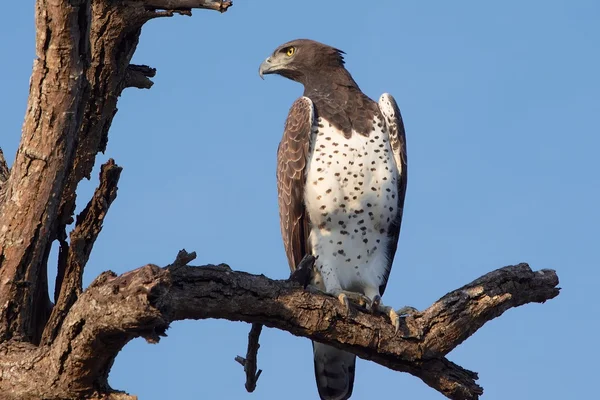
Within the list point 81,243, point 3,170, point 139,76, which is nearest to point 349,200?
point 139,76

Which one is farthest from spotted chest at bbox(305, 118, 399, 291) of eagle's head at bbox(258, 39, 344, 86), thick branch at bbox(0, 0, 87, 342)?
thick branch at bbox(0, 0, 87, 342)

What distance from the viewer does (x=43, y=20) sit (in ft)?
17.3

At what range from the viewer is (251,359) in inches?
254

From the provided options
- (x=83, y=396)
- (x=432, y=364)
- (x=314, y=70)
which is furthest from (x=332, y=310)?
(x=314, y=70)

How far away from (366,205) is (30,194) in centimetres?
334

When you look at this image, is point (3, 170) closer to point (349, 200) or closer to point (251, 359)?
point (251, 359)

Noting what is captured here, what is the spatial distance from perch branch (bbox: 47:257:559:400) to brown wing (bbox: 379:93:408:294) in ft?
6.88

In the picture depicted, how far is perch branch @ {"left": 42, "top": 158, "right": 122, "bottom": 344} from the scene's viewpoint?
18.9 feet

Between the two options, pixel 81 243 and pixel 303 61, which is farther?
pixel 303 61

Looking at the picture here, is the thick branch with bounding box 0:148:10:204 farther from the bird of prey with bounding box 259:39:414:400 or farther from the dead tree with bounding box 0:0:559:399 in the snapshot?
the bird of prey with bounding box 259:39:414:400

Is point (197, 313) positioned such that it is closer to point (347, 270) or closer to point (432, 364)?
point (432, 364)

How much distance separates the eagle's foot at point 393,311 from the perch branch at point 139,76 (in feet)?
8.03

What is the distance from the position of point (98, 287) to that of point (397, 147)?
4.48 meters

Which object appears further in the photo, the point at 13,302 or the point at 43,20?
the point at 13,302
